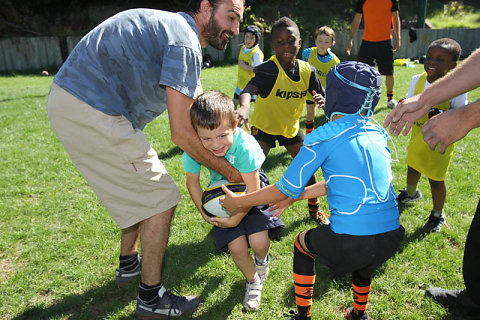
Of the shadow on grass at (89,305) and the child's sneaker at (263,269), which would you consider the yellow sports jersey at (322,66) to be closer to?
the child's sneaker at (263,269)

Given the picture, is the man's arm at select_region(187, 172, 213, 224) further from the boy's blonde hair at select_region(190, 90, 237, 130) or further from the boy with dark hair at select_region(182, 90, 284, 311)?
the boy's blonde hair at select_region(190, 90, 237, 130)

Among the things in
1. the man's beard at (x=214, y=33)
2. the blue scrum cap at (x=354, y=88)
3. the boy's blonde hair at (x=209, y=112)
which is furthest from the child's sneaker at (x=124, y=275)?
the blue scrum cap at (x=354, y=88)

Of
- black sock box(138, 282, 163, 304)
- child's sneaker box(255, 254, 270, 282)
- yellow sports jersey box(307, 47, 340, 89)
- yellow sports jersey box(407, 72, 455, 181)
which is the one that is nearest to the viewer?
black sock box(138, 282, 163, 304)

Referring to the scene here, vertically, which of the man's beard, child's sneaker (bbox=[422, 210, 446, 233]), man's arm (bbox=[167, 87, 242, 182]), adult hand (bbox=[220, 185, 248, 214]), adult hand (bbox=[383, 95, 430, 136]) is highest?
the man's beard

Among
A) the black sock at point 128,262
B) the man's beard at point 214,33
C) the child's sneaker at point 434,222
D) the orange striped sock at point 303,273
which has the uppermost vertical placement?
the man's beard at point 214,33

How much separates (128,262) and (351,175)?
Result: 225cm

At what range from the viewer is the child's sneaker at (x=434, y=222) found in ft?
13.4

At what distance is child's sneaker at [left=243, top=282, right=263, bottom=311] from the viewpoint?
125 inches

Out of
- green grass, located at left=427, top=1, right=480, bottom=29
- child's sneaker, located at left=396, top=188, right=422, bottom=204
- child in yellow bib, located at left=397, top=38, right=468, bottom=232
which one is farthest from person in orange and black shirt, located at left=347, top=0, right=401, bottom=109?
green grass, located at left=427, top=1, right=480, bottom=29

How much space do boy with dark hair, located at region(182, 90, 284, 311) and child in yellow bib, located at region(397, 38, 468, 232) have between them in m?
1.87

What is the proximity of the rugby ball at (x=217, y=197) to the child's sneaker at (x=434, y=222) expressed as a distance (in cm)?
230

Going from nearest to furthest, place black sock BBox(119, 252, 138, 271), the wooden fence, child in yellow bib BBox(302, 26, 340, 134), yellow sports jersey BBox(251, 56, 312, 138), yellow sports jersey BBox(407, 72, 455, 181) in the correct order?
black sock BBox(119, 252, 138, 271), yellow sports jersey BBox(407, 72, 455, 181), yellow sports jersey BBox(251, 56, 312, 138), child in yellow bib BBox(302, 26, 340, 134), the wooden fence

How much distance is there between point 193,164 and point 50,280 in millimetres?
1831

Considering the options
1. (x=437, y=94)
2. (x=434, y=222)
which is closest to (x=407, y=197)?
(x=434, y=222)
